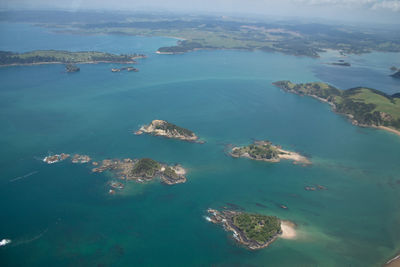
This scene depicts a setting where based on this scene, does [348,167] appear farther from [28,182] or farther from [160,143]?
[28,182]

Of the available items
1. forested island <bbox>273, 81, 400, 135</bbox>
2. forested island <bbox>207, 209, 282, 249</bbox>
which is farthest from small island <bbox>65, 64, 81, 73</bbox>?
forested island <bbox>207, 209, 282, 249</bbox>

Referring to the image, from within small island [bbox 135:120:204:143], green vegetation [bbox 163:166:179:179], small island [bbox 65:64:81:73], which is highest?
small island [bbox 65:64:81:73]

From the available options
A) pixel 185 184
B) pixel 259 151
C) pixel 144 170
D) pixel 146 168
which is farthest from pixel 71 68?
pixel 259 151

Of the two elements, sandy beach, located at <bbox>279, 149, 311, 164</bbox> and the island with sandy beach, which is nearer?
the island with sandy beach

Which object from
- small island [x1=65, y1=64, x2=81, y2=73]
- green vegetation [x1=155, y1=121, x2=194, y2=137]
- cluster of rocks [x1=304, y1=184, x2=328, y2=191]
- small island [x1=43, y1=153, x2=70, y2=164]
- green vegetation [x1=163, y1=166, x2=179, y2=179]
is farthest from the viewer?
small island [x1=65, y1=64, x2=81, y2=73]

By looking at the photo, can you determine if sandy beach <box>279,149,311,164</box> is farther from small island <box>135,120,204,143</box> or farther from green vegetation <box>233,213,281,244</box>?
green vegetation <box>233,213,281,244</box>

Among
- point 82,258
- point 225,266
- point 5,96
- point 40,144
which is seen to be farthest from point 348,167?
point 5,96

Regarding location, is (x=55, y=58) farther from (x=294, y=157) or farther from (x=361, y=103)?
(x=361, y=103)
